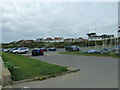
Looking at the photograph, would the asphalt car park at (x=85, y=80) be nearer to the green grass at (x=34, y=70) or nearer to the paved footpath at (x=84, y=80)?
the paved footpath at (x=84, y=80)

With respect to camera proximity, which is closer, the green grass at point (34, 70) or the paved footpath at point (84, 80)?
the paved footpath at point (84, 80)

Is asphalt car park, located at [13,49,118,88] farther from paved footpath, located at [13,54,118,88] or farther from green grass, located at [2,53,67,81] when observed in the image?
green grass, located at [2,53,67,81]

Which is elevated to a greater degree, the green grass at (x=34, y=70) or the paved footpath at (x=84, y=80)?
the green grass at (x=34, y=70)

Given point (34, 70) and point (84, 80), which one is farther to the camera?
point (34, 70)

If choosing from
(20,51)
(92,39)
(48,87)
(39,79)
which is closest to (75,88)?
(48,87)

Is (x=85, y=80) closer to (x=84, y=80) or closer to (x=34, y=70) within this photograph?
(x=84, y=80)

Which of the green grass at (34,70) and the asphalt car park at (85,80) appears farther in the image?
the green grass at (34,70)

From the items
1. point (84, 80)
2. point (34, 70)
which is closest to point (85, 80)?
point (84, 80)

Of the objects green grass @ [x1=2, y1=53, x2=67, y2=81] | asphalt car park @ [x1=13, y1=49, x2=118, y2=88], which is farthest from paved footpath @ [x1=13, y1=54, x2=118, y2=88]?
green grass @ [x1=2, y1=53, x2=67, y2=81]

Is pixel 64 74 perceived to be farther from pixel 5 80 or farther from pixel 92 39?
pixel 92 39

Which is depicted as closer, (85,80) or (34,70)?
(85,80)

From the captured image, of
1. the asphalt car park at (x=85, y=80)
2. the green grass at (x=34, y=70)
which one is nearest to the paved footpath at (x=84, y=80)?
the asphalt car park at (x=85, y=80)

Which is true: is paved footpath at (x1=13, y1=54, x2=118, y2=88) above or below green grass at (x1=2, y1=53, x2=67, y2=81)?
below

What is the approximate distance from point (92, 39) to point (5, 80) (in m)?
57.0
